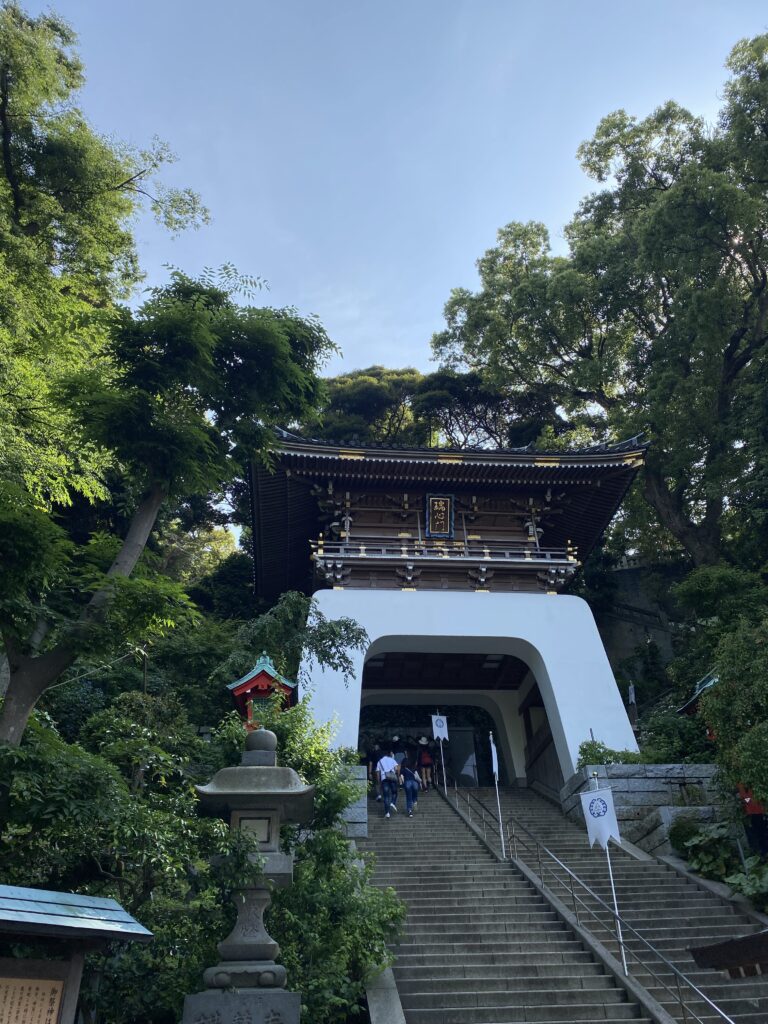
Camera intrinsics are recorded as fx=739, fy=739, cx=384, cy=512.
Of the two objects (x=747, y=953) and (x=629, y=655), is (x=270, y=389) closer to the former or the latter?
(x=747, y=953)

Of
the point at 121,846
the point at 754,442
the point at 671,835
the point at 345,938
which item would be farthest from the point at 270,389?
the point at 754,442

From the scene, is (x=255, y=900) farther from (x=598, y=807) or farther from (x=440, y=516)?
(x=440, y=516)

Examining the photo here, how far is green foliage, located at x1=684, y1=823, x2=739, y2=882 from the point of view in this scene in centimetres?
1037

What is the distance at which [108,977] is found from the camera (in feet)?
22.0

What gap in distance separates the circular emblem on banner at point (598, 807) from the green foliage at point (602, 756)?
13.4 ft

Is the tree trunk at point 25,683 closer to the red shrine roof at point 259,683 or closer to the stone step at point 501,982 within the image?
the stone step at point 501,982

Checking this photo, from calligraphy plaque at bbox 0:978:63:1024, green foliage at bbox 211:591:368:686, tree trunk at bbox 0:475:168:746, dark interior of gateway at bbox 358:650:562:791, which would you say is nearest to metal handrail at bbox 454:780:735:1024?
green foliage at bbox 211:591:368:686

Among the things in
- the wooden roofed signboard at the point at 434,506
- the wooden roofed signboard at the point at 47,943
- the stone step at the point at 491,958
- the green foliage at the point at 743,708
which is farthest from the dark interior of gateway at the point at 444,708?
the wooden roofed signboard at the point at 47,943

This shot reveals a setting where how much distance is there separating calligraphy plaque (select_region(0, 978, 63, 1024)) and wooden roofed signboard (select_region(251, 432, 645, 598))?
483 inches

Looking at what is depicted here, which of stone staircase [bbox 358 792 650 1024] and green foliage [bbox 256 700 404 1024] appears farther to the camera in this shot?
stone staircase [bbox 358 792 650 1024]

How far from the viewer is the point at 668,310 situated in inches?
1002

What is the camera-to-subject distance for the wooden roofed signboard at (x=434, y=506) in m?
16.9

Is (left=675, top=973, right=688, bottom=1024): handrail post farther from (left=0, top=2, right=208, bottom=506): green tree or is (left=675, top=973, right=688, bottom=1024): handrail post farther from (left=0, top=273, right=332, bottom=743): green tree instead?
(left=0, top=2, right=208, bottom=506): green tree

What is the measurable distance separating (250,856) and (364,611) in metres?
9.75
